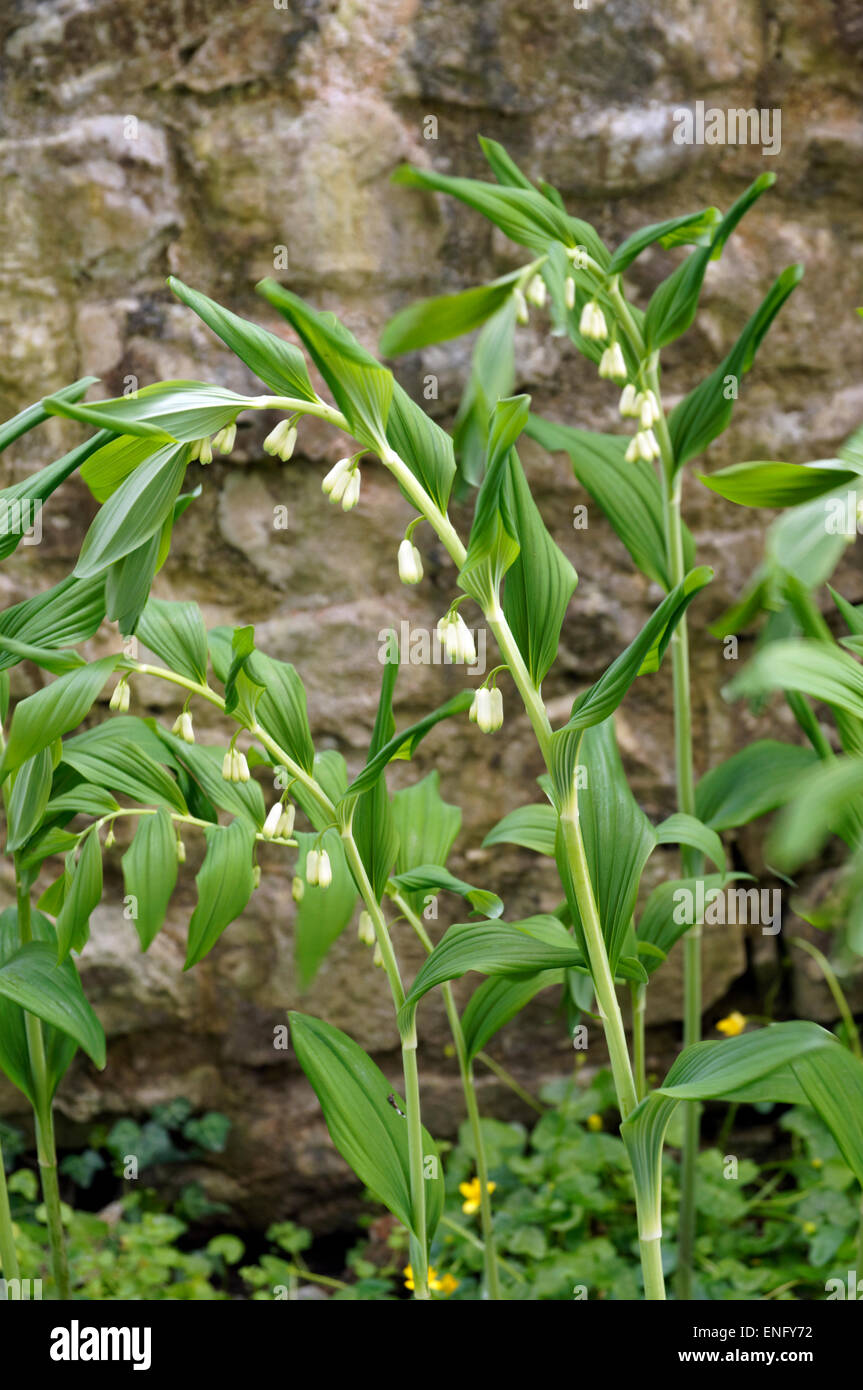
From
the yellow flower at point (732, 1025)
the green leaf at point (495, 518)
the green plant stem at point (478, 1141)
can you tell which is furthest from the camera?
the yellow flower at point (732, 1025)

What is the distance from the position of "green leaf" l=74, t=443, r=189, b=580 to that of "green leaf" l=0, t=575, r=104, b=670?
4.4 inches

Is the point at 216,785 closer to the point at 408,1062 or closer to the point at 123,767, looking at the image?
the point at 123,767

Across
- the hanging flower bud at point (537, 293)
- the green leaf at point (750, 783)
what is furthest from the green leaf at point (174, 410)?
the green leaf at point (750, 783)

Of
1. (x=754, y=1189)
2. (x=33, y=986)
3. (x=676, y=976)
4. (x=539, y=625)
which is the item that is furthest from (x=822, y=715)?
(x=33, y=986)

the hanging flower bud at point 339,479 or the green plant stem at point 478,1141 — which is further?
the green plant stem at point 478,1141

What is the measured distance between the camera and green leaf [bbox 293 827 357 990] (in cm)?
105

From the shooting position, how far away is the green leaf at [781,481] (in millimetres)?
659

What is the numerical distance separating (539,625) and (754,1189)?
1342mm

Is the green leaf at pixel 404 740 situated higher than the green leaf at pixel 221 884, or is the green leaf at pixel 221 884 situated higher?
the green leaf at pixel 404 740

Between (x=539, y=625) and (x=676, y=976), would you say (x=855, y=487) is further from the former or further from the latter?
(x=676, y=976)

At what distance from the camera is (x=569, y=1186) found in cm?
162

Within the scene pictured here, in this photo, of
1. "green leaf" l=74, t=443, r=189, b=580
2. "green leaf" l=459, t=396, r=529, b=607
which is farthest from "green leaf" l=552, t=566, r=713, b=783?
"green leaf" l=74, t=443, r=189, b=580

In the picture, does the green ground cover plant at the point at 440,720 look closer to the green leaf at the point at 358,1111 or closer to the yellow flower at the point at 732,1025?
the green leaf at the point at 358,1111

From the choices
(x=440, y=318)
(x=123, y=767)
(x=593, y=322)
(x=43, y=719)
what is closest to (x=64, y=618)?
(x=43, y=719)
